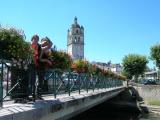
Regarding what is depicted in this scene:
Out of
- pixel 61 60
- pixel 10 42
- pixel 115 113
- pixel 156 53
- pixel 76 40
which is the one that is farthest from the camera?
pixel 76 40

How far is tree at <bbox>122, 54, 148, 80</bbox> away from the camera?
92.6 m

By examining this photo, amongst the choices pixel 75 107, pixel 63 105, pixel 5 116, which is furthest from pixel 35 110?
pixel 75 107

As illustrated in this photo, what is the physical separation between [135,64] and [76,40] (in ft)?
269

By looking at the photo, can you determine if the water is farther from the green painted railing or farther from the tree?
the tree

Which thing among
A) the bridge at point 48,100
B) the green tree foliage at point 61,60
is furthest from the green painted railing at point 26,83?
the green tree foliage at point 61,60

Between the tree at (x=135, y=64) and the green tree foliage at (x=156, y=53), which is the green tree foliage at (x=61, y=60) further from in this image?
the tree at (x=135, y=64)

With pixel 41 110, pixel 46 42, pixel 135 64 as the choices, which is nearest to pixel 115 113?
pixel 46 42

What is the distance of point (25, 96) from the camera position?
11367mm

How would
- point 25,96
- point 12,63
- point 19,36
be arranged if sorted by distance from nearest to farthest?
1. point 12,63
2. point 25,96
3. point 19,36

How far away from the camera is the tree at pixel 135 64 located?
92.6 metres

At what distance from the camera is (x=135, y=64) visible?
9231 cm

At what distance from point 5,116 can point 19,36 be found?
16629mm

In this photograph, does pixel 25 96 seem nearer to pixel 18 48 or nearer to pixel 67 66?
pixel 18 48

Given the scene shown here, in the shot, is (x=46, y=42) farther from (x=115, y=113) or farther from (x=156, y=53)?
(x=156, y=53)
